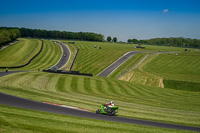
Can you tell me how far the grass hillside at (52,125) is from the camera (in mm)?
16641

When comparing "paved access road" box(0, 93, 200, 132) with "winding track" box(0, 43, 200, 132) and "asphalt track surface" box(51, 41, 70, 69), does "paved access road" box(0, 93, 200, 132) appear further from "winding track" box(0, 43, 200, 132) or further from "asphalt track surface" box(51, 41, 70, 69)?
"asphalt track surface" box(51, 41, 70, 69)

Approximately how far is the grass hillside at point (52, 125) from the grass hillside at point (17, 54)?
7367 cm

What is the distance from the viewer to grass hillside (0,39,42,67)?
310 feet

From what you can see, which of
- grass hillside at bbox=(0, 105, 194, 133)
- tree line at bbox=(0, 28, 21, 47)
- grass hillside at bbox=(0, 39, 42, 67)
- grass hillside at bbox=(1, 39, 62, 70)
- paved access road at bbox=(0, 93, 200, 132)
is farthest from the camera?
tree line at bbox=(0, 28, 21, 47)

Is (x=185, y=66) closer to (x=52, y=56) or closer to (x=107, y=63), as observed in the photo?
(x=107, y=63)

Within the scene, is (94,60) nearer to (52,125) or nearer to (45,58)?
(45,58)

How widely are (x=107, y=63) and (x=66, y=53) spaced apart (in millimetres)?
29742

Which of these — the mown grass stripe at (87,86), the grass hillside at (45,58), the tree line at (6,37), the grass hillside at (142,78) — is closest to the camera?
the mown grass stripe at (87,86)

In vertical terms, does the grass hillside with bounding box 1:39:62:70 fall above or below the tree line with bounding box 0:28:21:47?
below

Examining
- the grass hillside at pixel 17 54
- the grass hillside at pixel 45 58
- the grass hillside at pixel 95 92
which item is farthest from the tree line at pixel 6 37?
the grass hillside at pixel 95 92

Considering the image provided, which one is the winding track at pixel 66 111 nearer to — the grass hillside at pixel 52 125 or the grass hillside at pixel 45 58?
the grass hillside at pixel 52 125

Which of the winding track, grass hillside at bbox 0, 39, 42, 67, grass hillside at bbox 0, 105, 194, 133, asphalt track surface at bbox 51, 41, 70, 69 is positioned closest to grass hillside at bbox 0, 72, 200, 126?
the winding track

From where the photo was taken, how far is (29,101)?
27.8 metres

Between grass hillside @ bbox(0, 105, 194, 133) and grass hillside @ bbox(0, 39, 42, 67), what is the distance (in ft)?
242
